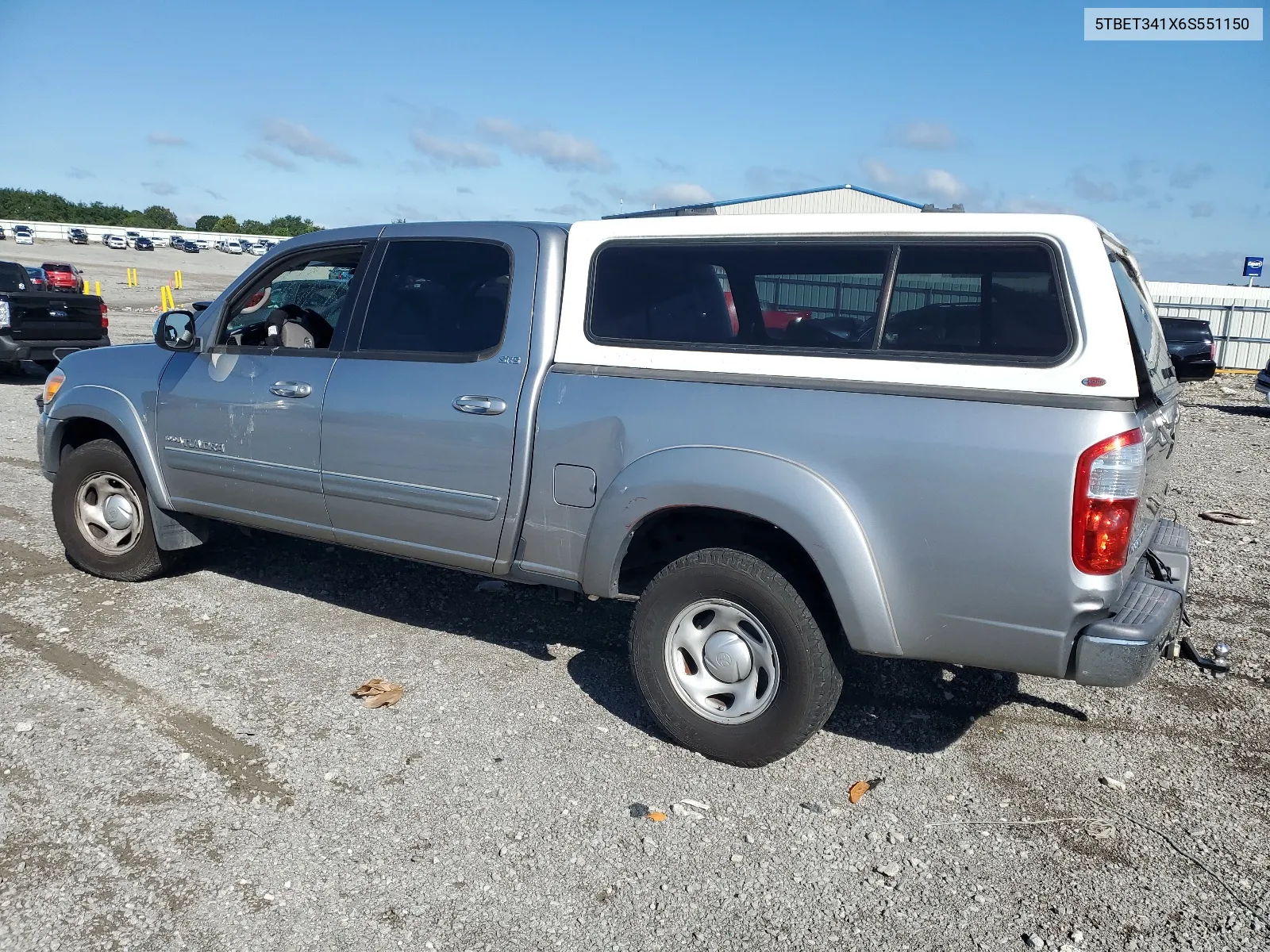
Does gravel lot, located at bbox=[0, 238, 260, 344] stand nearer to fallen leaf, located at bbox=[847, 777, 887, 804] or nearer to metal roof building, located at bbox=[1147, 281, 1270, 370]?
fallen leaf, located at bbox=[847, 777, 887, 804]

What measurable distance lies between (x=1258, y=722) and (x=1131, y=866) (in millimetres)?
1475

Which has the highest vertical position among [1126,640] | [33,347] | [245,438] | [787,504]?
[33,347]

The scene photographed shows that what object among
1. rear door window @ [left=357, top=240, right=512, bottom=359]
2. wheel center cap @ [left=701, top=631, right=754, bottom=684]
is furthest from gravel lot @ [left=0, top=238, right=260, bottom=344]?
wheel center cap @ [left=701, top=631, right=754, bottom=684]

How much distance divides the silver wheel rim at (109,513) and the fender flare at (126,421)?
263 mm

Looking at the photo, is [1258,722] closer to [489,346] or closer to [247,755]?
[489,346]

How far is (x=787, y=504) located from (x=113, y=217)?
342 ft

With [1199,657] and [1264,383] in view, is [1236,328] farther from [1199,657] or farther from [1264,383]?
[1199,657]

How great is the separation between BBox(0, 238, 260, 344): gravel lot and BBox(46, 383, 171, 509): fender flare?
55.9 ft

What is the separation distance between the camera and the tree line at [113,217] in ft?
284

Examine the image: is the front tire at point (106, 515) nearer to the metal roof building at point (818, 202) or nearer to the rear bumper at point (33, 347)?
the rear bumper at point (33, 347)

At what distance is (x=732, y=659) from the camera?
3818 mm

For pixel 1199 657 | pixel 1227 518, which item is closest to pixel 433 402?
pixel 1199 657

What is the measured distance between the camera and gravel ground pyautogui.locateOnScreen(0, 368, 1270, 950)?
2932 millimetres

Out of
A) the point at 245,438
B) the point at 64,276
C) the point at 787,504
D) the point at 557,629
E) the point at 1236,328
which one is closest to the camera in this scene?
the point at 787,504
